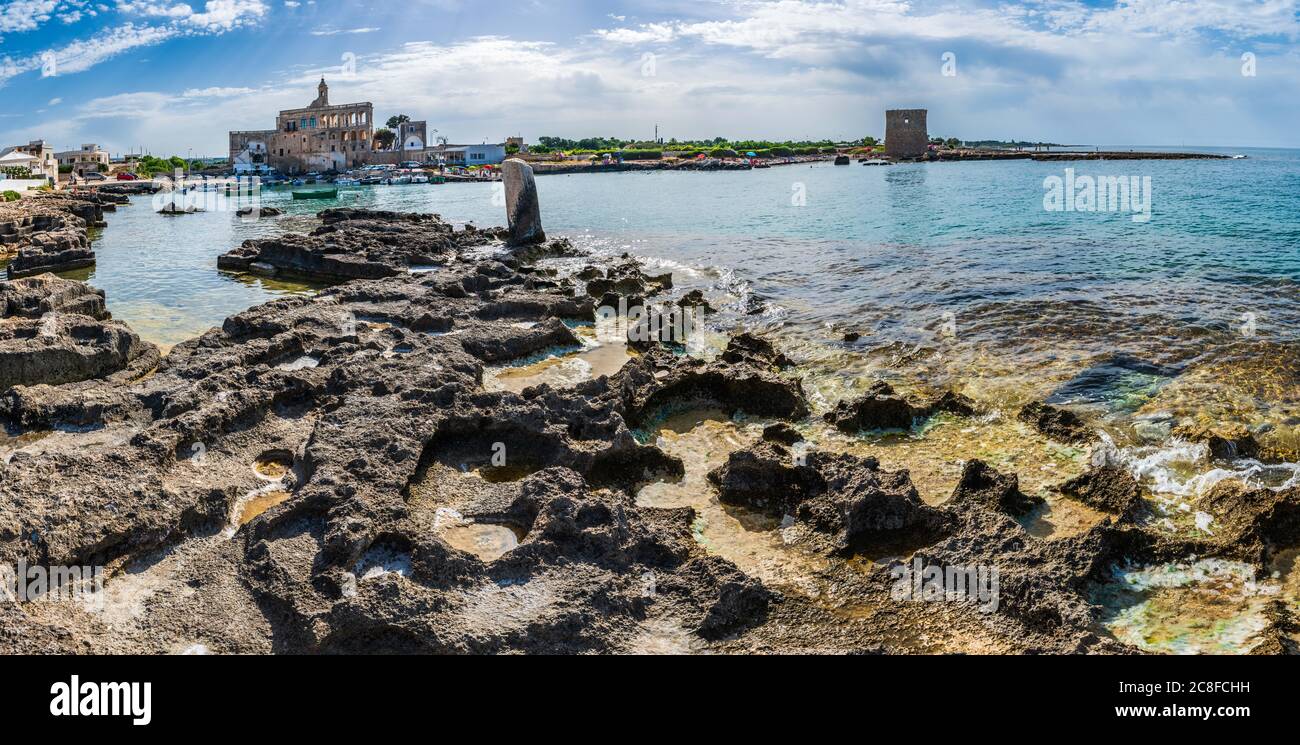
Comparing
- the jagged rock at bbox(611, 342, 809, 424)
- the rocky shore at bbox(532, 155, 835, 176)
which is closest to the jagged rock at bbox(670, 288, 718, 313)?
the jagged rock at bbox(611, 342, 809, 424)

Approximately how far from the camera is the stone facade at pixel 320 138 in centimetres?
9975

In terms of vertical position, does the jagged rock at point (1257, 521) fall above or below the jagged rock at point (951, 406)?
below

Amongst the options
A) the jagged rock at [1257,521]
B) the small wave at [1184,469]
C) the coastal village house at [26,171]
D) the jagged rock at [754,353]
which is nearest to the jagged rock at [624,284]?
the jagged rock at [754,353]

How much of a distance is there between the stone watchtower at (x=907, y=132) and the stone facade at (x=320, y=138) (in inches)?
2950

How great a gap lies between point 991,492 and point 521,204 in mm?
22582

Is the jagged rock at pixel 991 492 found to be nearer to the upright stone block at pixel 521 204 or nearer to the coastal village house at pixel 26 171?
the upright stone block at pixel 521 204

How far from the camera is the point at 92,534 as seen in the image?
573 cm

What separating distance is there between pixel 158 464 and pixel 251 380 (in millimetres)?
2301

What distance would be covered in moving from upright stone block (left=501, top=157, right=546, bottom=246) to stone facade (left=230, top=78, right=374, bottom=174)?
3167 inches

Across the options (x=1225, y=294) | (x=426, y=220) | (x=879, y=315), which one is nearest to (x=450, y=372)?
(x=879, y=315)

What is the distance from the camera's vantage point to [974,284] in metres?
18.5

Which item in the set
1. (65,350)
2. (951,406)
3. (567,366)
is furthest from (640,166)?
(951,406)

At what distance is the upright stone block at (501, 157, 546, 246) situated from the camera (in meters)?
27.1
